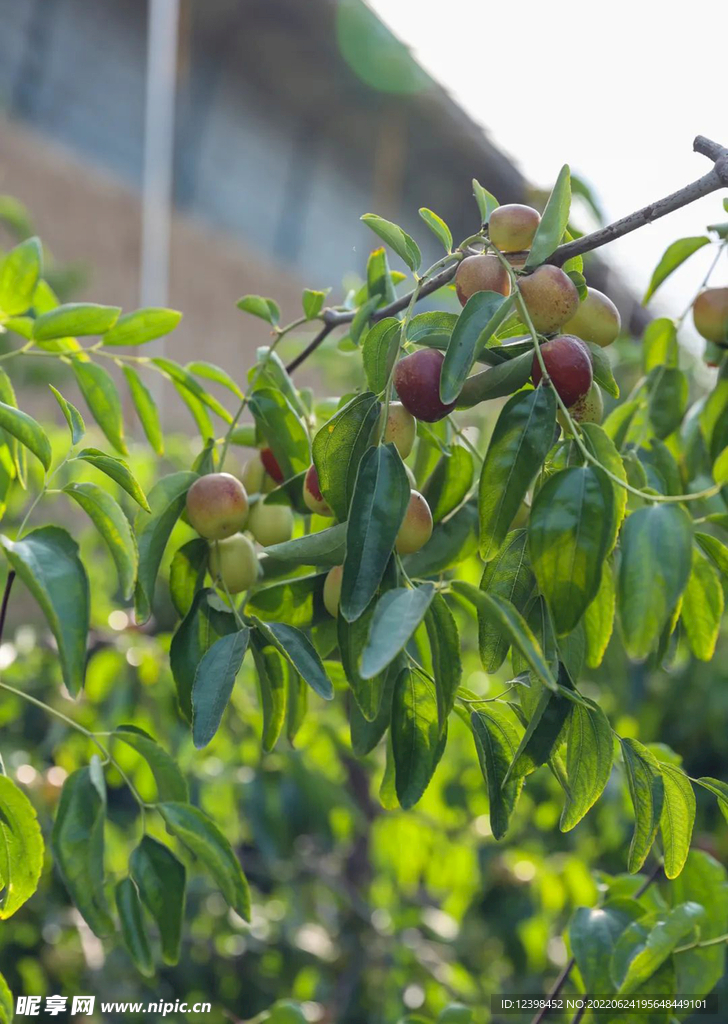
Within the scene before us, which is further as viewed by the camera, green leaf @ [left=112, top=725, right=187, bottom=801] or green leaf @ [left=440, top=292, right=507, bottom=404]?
green leaf @ [left=112, top=725, right=187, bottom=801]

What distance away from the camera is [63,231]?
3.63 meters

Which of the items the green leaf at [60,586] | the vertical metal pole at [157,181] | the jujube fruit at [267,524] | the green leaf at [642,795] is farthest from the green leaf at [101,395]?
the vertical metal pole at [157,181]

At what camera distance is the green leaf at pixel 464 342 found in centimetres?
57

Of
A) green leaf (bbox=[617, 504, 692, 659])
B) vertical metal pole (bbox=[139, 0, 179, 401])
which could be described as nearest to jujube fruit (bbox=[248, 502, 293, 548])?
green leaf (bbox=[617, 504, 692, 659])

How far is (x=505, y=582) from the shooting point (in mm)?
625

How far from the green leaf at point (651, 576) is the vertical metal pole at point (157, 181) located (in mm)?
3238

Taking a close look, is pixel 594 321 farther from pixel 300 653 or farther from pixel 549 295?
pixel 300 653

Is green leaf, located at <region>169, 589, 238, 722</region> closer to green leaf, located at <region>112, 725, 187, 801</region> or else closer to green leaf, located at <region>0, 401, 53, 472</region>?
green leaf, located at <region>112, 725, 187, 801</region>

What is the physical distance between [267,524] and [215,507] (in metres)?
0.06

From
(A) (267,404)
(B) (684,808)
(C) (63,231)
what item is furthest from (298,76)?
(B) (684,808)

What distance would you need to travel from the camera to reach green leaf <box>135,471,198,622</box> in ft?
2.35

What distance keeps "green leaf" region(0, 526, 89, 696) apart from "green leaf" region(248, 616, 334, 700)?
0.36 ft

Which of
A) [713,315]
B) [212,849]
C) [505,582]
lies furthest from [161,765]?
[713,315]

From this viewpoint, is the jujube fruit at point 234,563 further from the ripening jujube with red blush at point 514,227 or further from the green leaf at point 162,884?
the ripening jujube with red blush at point 514,227
